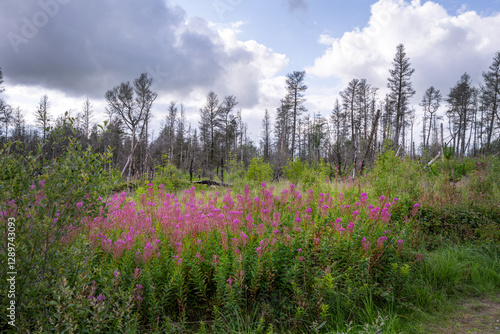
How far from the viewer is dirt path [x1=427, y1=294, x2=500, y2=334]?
2.78 m

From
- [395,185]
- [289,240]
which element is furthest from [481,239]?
[289,240]

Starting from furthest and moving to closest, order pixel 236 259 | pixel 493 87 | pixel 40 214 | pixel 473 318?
1. pixel 493 87
2. pixel 473 318
3. pixel 236 259
4. pixel 40 214

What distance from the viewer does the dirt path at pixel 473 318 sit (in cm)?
278

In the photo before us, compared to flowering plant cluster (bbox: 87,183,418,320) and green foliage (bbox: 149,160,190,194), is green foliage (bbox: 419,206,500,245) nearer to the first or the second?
flowering plant cluster (bbox: 87,183,418,320)

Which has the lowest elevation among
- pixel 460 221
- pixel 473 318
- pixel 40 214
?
pixel 473 318

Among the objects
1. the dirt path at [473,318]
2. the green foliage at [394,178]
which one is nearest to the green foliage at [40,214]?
the dirt path at [473,318]

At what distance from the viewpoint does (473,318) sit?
9.94ft

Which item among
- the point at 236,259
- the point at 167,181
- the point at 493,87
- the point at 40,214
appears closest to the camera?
the point at 40,214

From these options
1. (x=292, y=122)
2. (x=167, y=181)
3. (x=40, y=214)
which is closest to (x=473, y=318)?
(x=40, y=214)

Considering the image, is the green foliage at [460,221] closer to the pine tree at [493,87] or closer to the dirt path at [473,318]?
the dirt path at [473,318]

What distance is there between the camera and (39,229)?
6.13 feet

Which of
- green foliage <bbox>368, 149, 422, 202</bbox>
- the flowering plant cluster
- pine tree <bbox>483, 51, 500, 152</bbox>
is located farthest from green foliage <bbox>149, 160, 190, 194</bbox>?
pine tree <bbox>483, 51, 500, 152</bbox>

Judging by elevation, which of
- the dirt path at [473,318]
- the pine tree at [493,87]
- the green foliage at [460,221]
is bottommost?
the dirt path at [473,318]

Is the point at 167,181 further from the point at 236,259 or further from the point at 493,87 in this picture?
the point at 493,87
